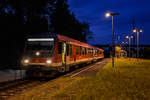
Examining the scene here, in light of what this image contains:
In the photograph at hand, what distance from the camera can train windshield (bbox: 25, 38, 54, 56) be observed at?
41.0ft

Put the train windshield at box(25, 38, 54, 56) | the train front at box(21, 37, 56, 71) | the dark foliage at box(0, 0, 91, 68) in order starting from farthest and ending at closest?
the dark foliage at box(0, 0, 91, 68) < the train windshield at box(25, 38, 54, 56) < the train front at box(21, 37, 56, 71)

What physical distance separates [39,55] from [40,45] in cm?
78

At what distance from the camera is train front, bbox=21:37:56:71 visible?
12258 millimetres

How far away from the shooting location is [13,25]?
67.1 feet

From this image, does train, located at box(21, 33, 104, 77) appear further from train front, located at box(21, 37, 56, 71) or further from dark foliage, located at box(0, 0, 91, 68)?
dark foliage, located at box(0, 0, 91, 68)

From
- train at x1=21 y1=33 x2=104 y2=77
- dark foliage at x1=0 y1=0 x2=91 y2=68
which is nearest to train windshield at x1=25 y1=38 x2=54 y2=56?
train at x1=21 y1=33 x2=104 y2=77

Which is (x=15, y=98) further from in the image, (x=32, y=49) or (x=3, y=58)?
(x=3, y=58)

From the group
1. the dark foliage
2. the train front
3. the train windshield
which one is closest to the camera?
the train front

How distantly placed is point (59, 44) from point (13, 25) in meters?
9.98

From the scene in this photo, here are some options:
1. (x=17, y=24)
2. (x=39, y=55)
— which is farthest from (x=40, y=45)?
(x=17, y=24)

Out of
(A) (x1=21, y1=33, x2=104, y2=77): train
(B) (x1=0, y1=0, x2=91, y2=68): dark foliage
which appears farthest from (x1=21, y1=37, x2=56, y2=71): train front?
(B) (x1=0, y1=0, x2=91, y2=68): dark foliage

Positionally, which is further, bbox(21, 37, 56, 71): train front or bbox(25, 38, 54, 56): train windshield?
bbox(25, 38, 54, 56): train windshield

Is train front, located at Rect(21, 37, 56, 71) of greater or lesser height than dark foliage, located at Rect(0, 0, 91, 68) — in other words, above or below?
below

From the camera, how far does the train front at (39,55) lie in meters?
12.3
